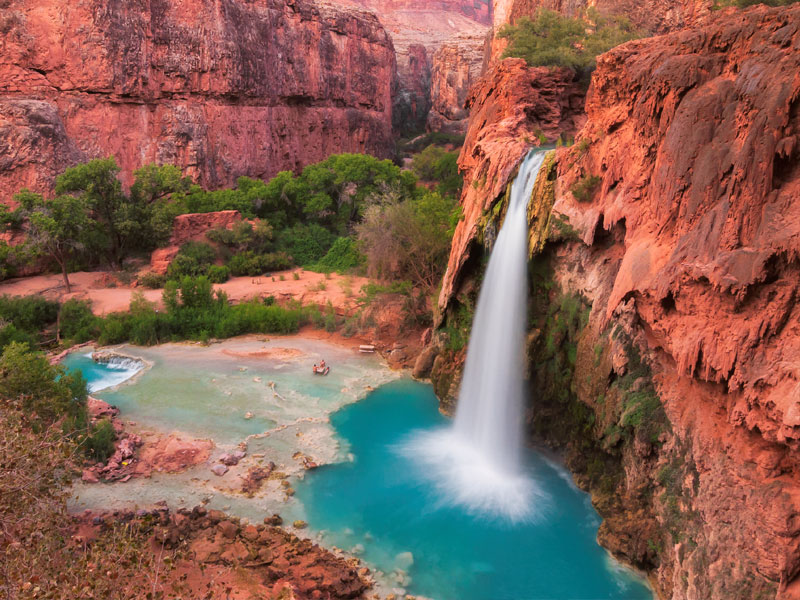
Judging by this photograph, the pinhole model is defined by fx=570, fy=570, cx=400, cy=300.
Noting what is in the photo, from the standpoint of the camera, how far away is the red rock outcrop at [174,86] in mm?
27938

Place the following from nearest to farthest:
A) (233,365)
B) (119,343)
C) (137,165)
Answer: (233,365) < (119,343) < (137,165)

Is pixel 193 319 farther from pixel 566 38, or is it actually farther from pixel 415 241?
pixel 566 38

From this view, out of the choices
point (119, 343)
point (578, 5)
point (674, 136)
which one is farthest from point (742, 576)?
point (578, 5)

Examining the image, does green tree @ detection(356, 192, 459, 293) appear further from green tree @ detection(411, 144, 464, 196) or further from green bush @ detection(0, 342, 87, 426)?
green bush @ detection(0, 342, 87, 426)

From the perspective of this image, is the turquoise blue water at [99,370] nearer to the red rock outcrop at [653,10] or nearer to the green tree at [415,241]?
the green tree at [415,241]

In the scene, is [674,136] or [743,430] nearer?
[743,430]

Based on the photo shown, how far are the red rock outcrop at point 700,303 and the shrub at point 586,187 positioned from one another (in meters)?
0.03

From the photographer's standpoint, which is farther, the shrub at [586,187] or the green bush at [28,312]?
the green bush at [28,312]

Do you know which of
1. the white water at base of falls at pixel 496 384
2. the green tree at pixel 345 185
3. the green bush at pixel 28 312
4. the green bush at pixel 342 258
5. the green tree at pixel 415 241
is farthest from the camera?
the green tree at pixel 345 185

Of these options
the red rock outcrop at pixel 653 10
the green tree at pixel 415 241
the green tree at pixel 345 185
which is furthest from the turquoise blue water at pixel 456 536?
the green tree at pixel 345 185

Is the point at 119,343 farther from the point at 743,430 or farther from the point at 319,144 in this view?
the point at 319,144

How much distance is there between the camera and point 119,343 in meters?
19.1

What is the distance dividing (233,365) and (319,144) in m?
29.0

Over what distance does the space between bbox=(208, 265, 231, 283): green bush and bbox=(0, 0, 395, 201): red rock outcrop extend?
9778 mm
